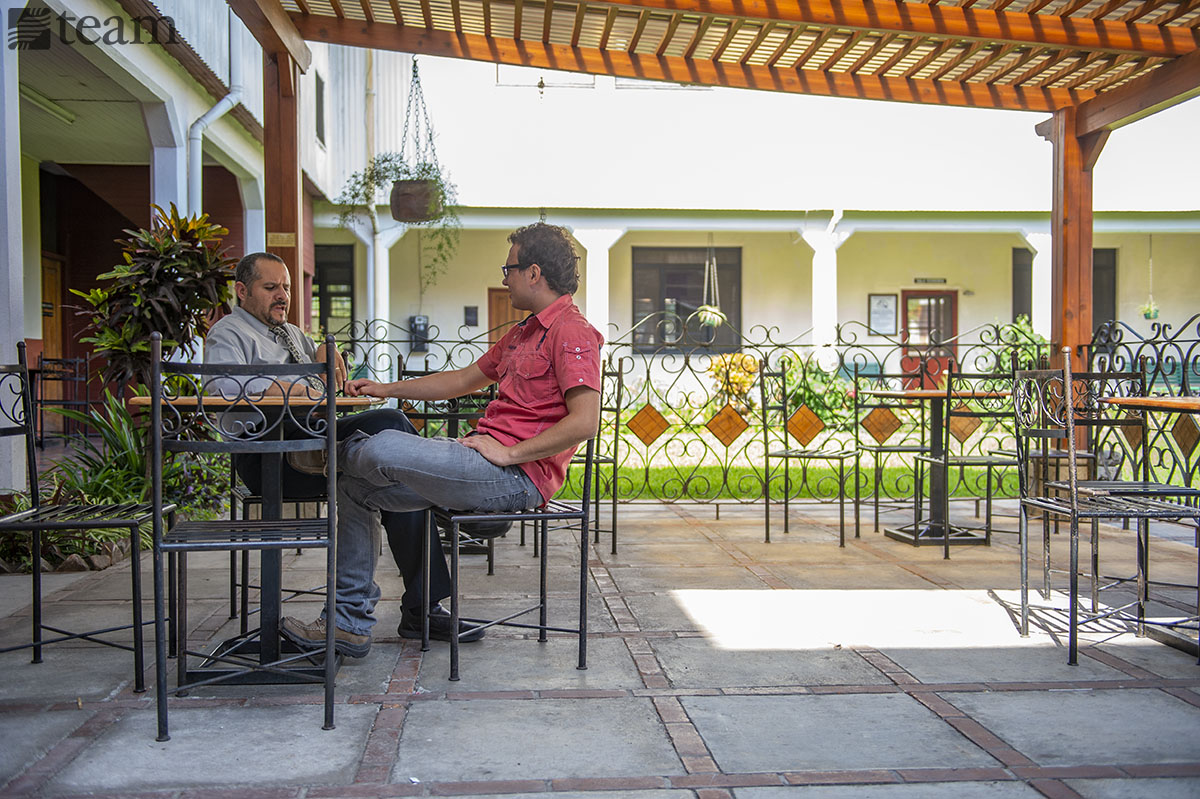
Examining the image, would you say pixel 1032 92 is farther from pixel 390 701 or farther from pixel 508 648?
pixel 390 701

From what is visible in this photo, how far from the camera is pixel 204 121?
8188mm

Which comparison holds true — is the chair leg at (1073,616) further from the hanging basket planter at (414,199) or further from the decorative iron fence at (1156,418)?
the hanging basket planter at (414,199)

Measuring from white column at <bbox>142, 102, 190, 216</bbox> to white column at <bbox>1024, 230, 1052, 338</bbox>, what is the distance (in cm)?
1053

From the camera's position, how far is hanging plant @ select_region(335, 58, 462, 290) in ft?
35.7

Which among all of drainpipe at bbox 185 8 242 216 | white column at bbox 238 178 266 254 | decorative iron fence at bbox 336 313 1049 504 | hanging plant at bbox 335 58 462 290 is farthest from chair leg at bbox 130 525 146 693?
white column at bbox 238 178 266 254

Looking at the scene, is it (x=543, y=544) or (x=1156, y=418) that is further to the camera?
(x=1156, y=418)

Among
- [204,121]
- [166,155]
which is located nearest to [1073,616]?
[166,155]

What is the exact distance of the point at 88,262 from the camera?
39.9ft

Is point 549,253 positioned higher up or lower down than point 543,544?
higher up

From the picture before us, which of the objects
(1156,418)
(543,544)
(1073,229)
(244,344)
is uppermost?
(1073,229)

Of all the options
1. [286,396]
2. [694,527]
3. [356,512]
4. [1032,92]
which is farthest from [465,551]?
[1032,92]

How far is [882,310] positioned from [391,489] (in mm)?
14288

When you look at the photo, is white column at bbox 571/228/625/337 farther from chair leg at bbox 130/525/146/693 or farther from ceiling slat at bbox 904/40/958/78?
chair leg at bbox 130/525/146/693

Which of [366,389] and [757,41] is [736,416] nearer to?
[757,41]
